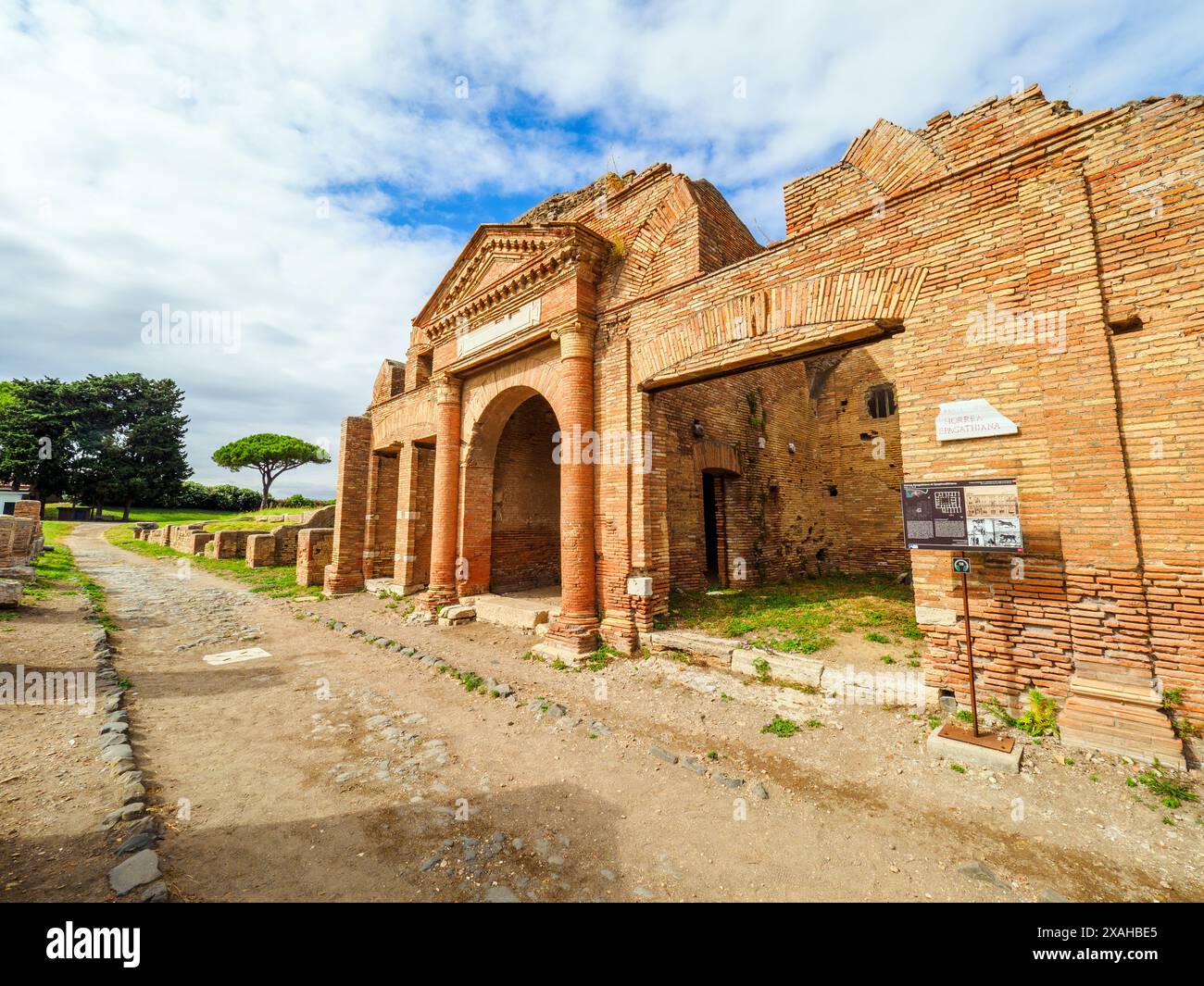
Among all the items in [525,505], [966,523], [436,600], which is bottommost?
[436,600]

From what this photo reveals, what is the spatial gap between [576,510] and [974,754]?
592 centimetres

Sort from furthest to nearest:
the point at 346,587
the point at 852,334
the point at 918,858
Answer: the point at 346,587
the point at 852,334
the point at 918,858

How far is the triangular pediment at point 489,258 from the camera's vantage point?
31.3 feet

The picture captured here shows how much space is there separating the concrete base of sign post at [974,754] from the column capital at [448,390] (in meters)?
10.8

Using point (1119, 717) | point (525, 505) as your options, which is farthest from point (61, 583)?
point (1119, 717)

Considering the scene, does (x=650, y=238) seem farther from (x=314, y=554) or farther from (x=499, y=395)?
(x=314, y=554)

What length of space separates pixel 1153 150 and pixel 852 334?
2860mm

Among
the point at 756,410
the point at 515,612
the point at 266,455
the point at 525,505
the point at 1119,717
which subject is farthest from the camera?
the point at 266,455

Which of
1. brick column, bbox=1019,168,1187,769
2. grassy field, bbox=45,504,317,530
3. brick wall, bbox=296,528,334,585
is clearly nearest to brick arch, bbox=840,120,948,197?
brick column, bbox=1019,168,1187,769

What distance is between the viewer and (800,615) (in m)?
8.00

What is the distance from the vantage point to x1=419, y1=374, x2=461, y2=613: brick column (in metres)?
11.0
